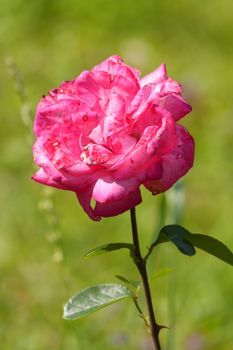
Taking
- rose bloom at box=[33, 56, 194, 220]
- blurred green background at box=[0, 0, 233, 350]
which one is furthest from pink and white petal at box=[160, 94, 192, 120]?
blurred green background at box=[0, 0, 233, 350]

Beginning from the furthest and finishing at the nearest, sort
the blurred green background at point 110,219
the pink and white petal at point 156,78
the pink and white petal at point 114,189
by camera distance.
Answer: the blurred green background at point 110,219 → the pink and white petal at point 156,78 → the pink and white petal at point 114,189

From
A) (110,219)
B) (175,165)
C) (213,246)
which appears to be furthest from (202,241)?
(110,219)

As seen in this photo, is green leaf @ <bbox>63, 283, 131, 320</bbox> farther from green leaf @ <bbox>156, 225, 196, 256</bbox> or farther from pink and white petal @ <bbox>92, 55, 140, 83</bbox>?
pink and white petal @ <bbox>92, 55, 140, 83</bbox>

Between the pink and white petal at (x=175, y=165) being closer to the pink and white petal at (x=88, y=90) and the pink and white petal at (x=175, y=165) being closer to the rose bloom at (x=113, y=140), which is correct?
the rose bloom at (x=113, y=140)

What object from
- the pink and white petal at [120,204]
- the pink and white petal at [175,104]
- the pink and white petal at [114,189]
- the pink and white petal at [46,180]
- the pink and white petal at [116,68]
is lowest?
the pink and white petal at [120,204]

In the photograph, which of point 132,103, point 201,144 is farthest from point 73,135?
point 201,144

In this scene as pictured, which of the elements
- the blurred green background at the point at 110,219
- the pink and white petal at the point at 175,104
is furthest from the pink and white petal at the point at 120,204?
the blurred green background at the point at 110,219
